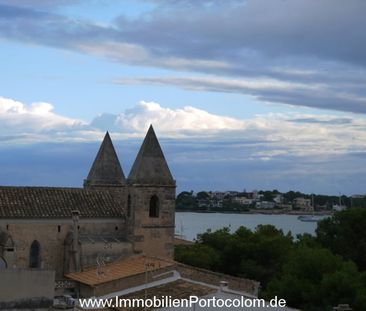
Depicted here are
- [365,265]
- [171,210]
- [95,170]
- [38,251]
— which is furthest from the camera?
[365,265]

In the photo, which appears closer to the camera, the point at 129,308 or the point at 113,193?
the point at 129,308

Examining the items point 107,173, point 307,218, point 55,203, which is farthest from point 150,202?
point 307,218

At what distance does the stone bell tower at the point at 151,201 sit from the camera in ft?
111

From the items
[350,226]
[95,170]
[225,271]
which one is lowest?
[225,271]

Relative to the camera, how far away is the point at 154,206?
34.5 m

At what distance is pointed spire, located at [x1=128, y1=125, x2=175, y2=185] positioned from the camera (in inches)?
1337

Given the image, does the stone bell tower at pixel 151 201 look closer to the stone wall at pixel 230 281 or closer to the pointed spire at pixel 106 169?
the pointed spire at pixel 106 169

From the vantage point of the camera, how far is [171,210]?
113ft

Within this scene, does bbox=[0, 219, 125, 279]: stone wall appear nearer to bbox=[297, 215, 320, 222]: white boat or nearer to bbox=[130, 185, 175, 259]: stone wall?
bbox=[130, 185, 175, 259]: stone wall

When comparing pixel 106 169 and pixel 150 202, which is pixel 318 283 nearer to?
pixel 150 202

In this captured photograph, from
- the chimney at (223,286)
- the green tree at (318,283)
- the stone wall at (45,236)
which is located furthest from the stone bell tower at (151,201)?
the chimney at (223,286)

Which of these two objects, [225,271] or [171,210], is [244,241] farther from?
[171,210]

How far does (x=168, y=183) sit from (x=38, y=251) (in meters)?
7.24

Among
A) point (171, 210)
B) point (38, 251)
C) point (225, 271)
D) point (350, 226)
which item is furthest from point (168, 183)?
point (350, 226)
